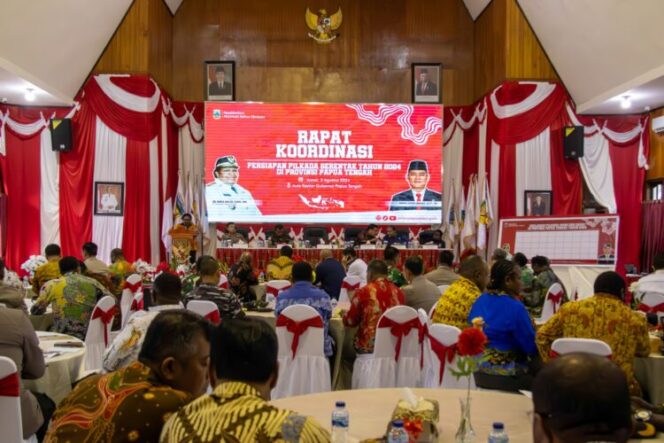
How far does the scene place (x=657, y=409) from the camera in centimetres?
232

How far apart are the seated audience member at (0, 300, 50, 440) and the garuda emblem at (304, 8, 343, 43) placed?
10545mm

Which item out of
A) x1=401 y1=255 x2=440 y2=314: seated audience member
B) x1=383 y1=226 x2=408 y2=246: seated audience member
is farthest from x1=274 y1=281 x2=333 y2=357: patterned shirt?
x1=383 y1=226 x2=408 y2=246: seated audience member

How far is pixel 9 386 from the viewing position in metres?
2.53

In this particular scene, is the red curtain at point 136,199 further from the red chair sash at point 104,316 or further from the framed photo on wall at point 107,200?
the red chair sash at point 104,316

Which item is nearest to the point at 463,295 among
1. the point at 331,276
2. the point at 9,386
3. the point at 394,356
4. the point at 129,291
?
the point at 394,356

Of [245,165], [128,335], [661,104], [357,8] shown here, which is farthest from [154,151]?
[128,335]

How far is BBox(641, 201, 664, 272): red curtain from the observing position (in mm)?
10758

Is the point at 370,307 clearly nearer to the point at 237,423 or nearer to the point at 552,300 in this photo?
the point at 552,300

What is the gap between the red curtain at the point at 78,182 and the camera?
11.3 metres

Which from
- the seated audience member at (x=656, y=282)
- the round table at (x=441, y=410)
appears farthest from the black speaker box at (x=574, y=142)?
the round table at (x=441, y=410)

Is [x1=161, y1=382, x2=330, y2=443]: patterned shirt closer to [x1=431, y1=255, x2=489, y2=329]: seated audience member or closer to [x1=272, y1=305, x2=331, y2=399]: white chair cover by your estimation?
[x1=431, y1=255, x2=489, y2=329]: seated audience member

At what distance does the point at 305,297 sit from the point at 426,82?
893 cm

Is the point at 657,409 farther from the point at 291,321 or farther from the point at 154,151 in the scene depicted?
the point at 154,151

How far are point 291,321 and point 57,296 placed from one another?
76.9 inches
